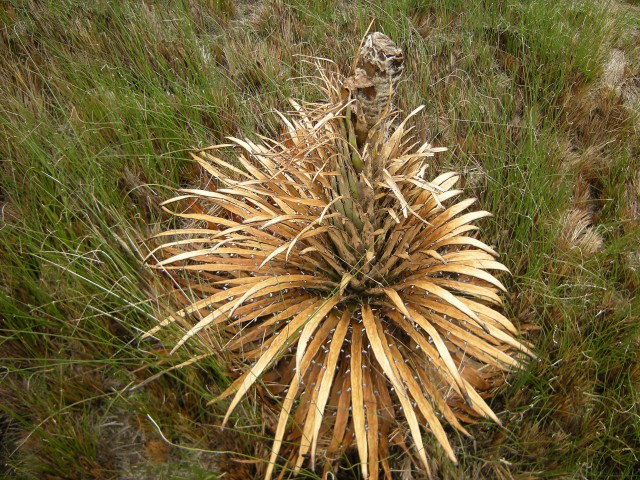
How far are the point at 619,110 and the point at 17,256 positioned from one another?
3.09 metres

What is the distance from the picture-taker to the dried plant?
58.8 inches

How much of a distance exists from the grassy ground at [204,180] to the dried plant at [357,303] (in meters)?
0.15

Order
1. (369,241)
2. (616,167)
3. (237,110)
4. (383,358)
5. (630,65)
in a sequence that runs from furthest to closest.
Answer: (630,65) → (237,110) → (616,167) → (369,241) → (383,358)

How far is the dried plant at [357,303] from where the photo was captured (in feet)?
4.90

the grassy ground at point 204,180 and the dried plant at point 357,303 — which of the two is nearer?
the dried plant at point 357,303

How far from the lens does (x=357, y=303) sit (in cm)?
180

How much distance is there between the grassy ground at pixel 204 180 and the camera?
169 cm

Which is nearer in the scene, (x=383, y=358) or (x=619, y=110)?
(x=383, y=358)

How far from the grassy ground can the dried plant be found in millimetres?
147

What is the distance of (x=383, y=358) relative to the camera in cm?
150

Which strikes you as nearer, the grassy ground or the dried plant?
the dried plant

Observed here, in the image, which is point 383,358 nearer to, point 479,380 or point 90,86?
point 479,380

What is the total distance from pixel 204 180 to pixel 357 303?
1075 mm

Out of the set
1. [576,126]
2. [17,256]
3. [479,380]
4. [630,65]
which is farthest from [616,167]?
[17,256]
